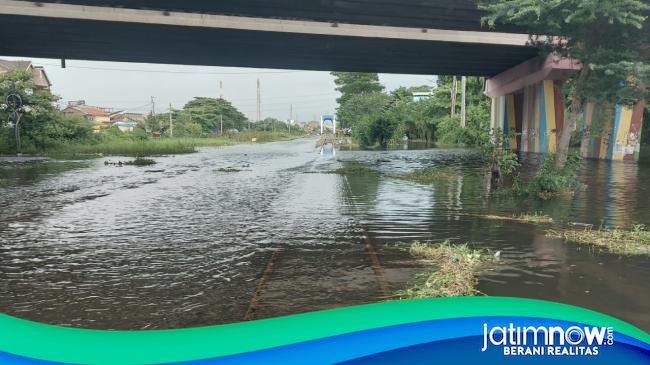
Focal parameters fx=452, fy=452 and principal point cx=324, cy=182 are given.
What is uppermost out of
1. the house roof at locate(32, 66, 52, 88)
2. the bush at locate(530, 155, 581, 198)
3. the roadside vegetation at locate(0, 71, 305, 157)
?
the house roof at locate(32, 66, 52, 88)

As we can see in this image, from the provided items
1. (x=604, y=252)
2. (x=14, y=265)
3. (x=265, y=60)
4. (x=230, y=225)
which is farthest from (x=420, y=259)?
(x=265, y=60)

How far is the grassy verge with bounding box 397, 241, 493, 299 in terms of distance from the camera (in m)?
4.89

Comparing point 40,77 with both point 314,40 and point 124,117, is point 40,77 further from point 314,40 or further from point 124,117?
point 314,40

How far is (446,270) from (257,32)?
2077cm

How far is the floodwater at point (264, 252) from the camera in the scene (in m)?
4.82

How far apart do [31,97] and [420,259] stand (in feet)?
139

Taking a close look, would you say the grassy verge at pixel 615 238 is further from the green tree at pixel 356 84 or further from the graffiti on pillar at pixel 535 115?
the green tree at pixel 356 84

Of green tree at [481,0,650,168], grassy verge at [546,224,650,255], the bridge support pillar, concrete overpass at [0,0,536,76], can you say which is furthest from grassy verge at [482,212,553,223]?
the bridge support pillar

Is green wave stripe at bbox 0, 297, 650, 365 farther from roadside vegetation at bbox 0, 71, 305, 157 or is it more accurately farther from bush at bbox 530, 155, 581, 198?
roadside vegetation at bbox 0, 71, 305, 157

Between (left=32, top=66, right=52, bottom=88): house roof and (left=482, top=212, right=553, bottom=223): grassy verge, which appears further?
(left=32, top=66, right=52, bottom=88): house roof

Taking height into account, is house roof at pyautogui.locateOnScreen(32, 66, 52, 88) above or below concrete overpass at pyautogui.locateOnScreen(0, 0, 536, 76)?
above

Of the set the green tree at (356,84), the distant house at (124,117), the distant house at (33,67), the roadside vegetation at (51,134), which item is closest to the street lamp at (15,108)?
the roadside vegetation at (51,134)

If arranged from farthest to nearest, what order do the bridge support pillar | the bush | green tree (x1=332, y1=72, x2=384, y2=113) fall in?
green tree (x1=332, y1=72, x2=384, y2=113)
the bridge support pillar
the bush

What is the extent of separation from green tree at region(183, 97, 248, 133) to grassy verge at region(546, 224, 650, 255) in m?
91.6
